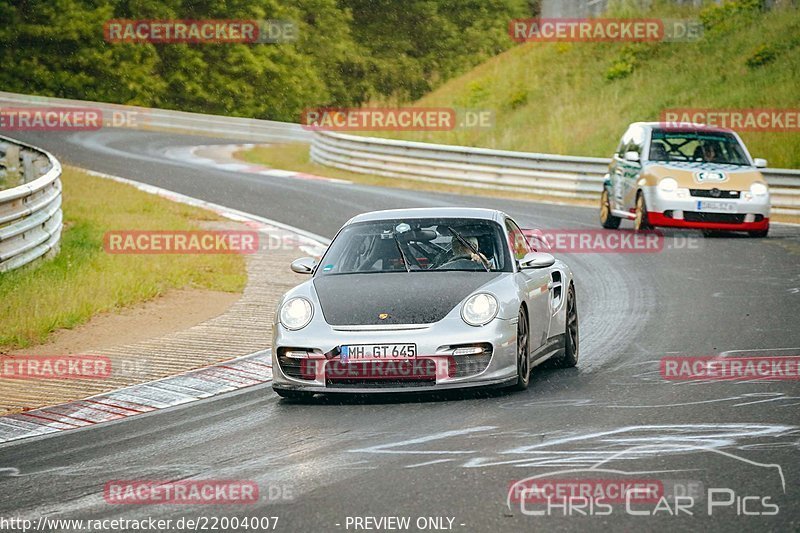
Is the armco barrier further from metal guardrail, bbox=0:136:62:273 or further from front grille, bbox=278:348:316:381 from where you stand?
front grille, bbox=278:348:316:381

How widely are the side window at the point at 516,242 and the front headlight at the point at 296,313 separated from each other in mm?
1717

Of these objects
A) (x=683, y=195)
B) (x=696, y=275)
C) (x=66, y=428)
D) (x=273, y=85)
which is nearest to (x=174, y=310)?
(x=66, y=428)

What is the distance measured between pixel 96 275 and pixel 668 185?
842 cm

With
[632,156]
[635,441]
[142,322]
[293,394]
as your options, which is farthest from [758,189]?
[635,441]

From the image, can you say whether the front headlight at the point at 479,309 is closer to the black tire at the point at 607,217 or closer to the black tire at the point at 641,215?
the black tire at the point at 641,215

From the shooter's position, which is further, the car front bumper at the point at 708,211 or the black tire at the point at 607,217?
the black tire at the point at 607,217

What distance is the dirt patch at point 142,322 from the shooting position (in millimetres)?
11484

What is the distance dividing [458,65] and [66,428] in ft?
206

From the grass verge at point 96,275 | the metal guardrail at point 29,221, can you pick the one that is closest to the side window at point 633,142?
the grass verge at point 96,275

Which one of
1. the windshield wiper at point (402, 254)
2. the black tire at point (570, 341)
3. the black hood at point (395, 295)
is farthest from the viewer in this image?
the black tire at point (570, 341)

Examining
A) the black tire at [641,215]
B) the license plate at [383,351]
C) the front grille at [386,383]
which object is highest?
the license plate at [383,351]

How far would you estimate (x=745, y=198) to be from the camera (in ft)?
61.2

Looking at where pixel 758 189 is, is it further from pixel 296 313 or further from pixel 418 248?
pixel 296 313

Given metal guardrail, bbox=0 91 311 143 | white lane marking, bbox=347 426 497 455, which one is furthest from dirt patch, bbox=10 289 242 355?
metal guardrail, bbox=0 91 311 143
